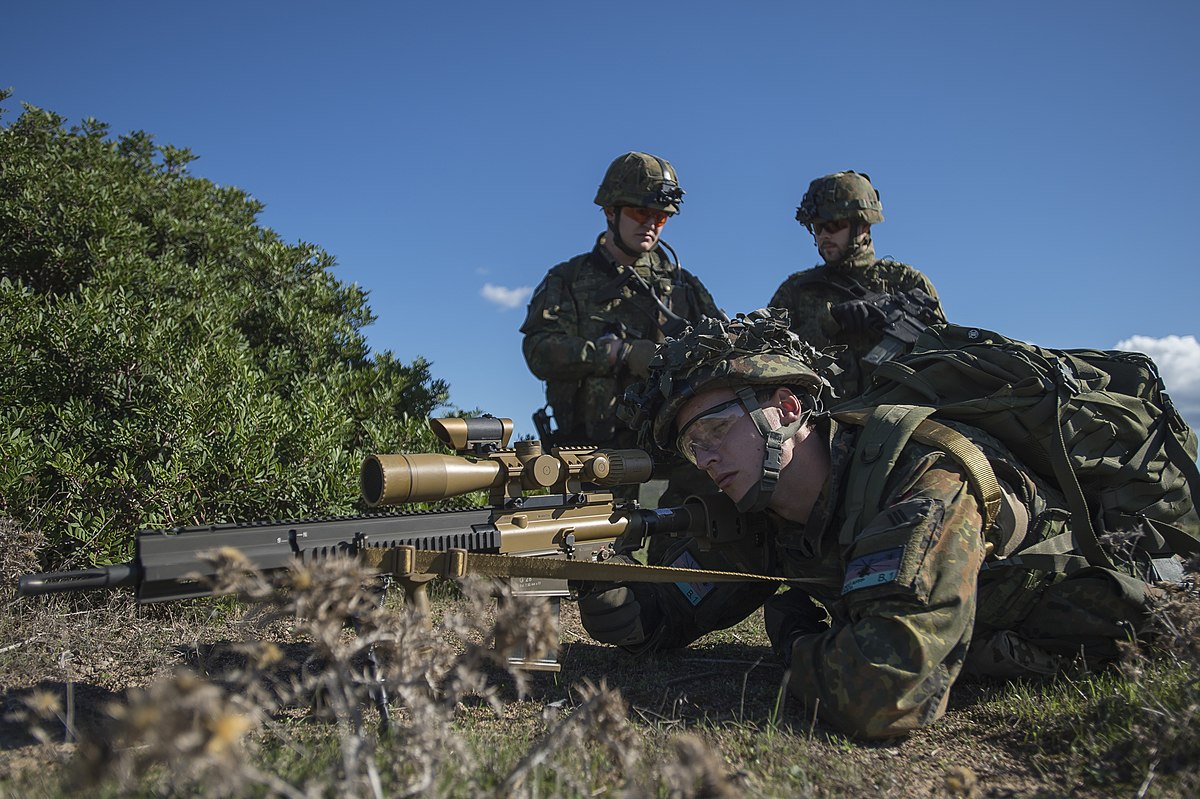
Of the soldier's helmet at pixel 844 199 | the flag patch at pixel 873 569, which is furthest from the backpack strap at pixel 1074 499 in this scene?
the soldier's helmet at pixel 844 199

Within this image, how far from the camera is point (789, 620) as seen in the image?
436 cm

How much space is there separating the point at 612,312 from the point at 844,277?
7.14 ft

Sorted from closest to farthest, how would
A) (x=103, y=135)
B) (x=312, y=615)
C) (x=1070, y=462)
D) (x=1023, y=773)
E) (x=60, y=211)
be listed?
1. (x=312, y=615)
2. (x=1023, y=773)
3. (x=1070, y=462)
4. (x=60, y=211)
5. (x=103, y=135)

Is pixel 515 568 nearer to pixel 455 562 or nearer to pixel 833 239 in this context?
pixel 455 562

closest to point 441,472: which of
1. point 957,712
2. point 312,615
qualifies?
point 312,615

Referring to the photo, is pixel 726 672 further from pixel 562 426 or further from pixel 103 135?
pixel 103 135

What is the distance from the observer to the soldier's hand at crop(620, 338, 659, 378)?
668cm

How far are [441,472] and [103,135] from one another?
7171 millimetres

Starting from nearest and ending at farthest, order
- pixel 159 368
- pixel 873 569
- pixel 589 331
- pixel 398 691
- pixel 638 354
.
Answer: pixel 398 691 → pixel 873 569 → pixel 159 368 → pixel 638 354 → pixel 589 331

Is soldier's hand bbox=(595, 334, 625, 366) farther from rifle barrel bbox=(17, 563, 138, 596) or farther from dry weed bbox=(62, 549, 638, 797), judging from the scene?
dry weed bbox=(62, 549, 638, 797)

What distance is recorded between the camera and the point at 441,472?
13.8 feet

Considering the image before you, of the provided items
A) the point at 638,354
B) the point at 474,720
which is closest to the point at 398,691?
the point at 474,720

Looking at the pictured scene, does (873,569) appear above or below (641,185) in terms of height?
below

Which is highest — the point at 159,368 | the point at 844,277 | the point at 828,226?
the point at 828,226
